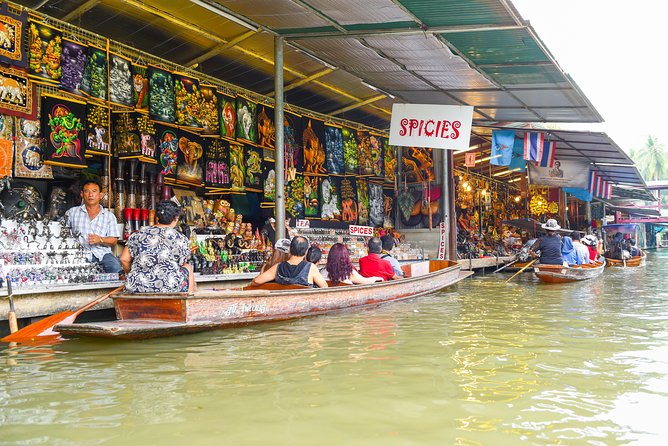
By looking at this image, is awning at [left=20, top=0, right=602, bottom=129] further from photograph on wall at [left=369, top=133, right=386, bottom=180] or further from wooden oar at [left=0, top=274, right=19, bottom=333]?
wooden oar at [left=0, top=274, right=19, bottom=333]

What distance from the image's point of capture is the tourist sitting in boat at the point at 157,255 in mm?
5852

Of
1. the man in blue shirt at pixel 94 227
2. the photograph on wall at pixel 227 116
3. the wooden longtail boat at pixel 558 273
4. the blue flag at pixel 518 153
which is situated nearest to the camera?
the man in blue shirt at pixel 94 227

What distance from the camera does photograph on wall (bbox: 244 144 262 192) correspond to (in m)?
11.0

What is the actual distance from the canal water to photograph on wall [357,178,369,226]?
7510mm

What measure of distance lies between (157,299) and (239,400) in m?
2.34

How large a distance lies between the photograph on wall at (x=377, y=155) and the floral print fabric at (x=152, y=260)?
869 cm

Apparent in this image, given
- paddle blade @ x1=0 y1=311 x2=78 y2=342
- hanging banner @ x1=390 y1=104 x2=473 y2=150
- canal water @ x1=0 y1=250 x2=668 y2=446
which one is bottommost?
canal water @ x1=0 y1=250 x2=668 y2=446

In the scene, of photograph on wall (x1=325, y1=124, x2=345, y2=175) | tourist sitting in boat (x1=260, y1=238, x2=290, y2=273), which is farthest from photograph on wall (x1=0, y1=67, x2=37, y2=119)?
photograph on wall (x1=325, y1=124, x2=345, y2=175)

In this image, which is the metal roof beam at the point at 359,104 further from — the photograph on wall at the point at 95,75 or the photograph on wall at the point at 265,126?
the photograph on wall at the point at 95,75

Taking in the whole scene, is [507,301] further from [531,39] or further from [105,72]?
[105,72]

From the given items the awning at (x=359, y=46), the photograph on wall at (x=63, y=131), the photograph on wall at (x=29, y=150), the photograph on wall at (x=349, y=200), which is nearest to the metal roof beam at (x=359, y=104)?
the awning at (x=359, y=46)

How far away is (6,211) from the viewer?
23.7 ft

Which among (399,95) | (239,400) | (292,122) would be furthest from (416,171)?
(239,400)

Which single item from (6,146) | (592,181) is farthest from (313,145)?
(592,181)
